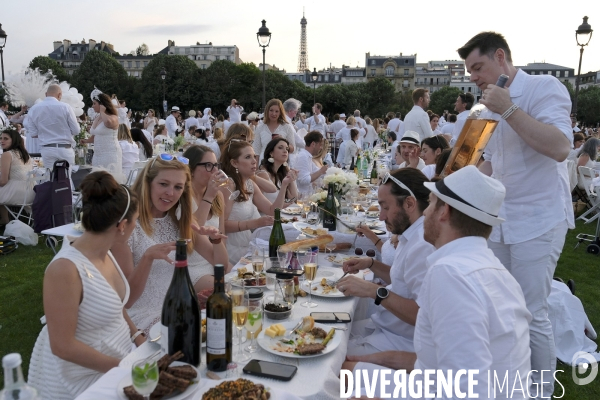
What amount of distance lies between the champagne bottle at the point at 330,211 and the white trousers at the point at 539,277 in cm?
174

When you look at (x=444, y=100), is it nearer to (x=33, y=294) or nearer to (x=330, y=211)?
(x=330, y=211)

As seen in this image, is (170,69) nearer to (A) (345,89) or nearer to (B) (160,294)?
(A) (345,89)

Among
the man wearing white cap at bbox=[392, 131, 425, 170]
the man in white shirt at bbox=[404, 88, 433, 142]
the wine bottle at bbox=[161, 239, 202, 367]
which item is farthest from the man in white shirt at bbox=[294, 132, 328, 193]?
the wine bottle at bbox=[161, 239, 202, 367]

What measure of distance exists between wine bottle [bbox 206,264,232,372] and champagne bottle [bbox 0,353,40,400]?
65 centimetres

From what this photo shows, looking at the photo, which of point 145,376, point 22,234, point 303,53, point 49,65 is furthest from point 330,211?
point 303,53

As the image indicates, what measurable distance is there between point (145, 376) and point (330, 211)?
3.19 meters

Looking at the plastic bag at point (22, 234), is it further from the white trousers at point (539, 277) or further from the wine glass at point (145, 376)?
the white trousers at point (539, 277)

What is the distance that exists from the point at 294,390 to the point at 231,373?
27cm

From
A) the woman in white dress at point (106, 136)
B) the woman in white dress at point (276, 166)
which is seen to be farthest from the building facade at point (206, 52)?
the woman in white dress at point (276, 166)

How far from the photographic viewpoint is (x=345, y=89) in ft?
183

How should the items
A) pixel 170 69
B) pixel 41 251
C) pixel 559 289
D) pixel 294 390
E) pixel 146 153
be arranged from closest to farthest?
pixel 294 390 → pixel 559 289 → pixel 41 251 → pixel 146 153 → pixel 170 69

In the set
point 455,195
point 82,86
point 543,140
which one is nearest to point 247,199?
point 543,140

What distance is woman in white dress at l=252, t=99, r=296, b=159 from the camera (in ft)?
24.0

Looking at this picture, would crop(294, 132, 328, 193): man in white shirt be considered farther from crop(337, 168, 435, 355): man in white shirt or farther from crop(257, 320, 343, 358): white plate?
crop(257, 320, 343, 358): white plate
